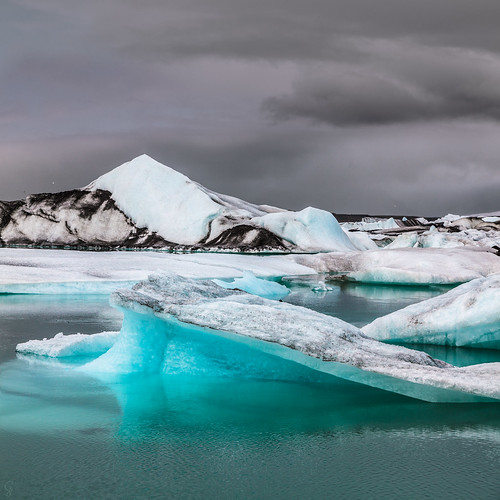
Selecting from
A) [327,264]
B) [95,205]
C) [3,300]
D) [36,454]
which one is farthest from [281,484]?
[95,205]

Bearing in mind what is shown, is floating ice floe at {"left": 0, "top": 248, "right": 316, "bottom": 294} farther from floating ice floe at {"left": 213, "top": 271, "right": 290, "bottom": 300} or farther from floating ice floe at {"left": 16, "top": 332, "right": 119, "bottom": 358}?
floating ice floe at {"left": 16, "top": 332, "right": 119, "bottom": 358}

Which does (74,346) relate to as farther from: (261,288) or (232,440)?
(261,288)

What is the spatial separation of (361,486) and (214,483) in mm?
942

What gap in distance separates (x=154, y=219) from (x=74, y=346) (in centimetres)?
4418

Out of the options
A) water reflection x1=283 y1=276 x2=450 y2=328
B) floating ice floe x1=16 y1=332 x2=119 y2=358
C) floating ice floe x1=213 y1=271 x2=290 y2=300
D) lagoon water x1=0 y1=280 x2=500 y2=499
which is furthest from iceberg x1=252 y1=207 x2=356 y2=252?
lagoon water x1=0 y1=280 x2=500 y2=499

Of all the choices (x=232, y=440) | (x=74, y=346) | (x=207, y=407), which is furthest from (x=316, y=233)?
(x=232, y=440)

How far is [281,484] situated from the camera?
13.5 feet

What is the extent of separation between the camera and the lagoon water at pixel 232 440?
409 centimetres

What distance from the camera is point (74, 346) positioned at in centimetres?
823

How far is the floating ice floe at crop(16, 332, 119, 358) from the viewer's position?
821 cm

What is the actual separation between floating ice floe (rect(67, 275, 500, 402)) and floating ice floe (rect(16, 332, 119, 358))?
2.69 feet

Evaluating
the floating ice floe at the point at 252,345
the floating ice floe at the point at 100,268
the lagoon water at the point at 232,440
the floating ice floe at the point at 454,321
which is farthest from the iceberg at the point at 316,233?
the lagoon water at the point at 232,440

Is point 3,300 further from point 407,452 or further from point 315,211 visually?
point 315,211

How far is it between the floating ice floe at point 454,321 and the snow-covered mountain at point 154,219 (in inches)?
1322
